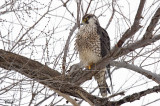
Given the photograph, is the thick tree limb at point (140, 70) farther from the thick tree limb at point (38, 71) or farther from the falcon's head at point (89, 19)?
the falcon's head at point (89, 19)

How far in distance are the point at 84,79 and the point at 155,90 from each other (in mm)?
955

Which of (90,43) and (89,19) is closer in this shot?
(90,43)

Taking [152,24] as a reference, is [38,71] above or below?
above

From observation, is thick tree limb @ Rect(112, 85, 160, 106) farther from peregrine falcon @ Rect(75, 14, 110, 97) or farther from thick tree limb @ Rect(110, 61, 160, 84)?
peregrine falcon @ Rect(75, 14, 110, 97)

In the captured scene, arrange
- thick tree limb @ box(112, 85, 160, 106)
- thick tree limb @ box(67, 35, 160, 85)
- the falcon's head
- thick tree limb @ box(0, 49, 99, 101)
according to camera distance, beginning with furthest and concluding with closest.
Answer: the falcon's head < thick tree limb @ box(0, 49, 99, 101) < thick tree limb @ box(112, 85, 160, 106) < thick tree limb @ box(67, 35, 160, 85)

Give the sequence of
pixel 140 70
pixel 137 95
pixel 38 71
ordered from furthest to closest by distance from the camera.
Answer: pixel 140 70, pixel 38 71, pixel 137 95

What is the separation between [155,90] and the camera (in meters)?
→ 3.00

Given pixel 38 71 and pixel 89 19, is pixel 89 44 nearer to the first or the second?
pixel 89 19

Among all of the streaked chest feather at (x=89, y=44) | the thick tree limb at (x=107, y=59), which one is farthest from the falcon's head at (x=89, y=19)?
the thick tree limb at (x=107, y=59)

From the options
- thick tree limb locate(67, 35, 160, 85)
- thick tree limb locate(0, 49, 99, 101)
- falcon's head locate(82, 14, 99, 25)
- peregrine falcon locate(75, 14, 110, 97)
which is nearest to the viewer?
thick tree limb locate(67, 35, 160, 85)

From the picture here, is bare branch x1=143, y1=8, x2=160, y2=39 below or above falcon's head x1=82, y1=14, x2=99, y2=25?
below

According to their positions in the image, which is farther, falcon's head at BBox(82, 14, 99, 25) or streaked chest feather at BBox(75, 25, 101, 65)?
falcon's head at BBox(82, 14, 99, 25)

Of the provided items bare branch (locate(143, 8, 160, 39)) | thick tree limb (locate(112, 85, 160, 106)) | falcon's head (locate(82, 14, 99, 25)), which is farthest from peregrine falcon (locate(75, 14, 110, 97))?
bare branch (locate(143, 8, 160, 39))

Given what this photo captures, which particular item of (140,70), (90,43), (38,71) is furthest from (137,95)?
(90,43)
